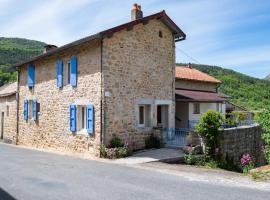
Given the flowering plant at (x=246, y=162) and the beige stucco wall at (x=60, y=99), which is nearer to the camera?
the flowering plant at (x=246, y=162)

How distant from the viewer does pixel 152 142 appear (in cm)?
1553

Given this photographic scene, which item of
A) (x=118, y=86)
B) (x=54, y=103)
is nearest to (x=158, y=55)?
(x=118, y=86)

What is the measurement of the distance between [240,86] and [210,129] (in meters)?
48.0

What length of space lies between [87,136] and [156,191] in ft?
25.0

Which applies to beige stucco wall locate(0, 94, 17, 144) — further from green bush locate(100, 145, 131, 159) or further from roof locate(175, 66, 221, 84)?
roof locate(175, 66, 221, 84)

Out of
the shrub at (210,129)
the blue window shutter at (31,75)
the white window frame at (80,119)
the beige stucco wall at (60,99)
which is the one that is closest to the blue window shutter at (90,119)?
the beige stucco wall at (60,99)

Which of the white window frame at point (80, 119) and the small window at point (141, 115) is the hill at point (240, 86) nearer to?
the small window at point (141, 115)

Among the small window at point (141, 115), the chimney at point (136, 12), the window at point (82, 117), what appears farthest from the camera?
the chimney at point (136, 12)

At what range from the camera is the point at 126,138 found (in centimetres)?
1454

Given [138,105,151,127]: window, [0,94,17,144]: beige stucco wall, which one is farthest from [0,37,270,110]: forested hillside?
[138,105,151,127]: window

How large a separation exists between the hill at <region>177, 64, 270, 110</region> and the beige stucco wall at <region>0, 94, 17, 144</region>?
37.0 meters

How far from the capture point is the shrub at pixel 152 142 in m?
15.5

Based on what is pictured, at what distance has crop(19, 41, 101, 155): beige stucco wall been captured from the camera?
14.4 meters

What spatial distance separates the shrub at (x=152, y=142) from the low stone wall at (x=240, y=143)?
3.03 meters
